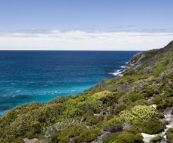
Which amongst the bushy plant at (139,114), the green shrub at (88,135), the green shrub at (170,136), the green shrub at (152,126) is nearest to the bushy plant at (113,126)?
the green shrub at (88,135)

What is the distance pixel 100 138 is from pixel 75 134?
217 cm

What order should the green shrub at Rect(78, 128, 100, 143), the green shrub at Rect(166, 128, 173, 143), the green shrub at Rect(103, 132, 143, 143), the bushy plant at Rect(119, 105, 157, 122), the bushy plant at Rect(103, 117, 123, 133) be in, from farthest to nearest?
the bushy plant at Rect(119, 105, 157, 122)
the bushy plant at Rect(103, 117, 123, 133)
the green shrub at Rect(78, 128, 100, 143)
the green shrub at Rect(103, 132, 143, 143)
the green shrub at Rect(166, 128, 173, 143)

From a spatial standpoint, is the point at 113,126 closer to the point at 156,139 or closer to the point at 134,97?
the point at 156,139

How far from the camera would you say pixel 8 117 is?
29422 millimetres

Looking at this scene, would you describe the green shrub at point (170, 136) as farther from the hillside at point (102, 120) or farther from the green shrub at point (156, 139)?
the green shrub at point (156, 139)

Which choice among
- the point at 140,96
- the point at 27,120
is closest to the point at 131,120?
the point at 140,96

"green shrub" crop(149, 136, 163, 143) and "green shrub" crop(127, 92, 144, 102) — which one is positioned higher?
"green shrub" crop(127, 92, 144, 102)

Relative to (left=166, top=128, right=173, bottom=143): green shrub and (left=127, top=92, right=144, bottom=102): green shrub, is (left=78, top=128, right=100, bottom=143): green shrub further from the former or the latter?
(left=127, top=92, right=144, bottom=102): green shrub

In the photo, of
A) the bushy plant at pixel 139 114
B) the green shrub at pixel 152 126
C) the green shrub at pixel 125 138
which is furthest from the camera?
the bushy plant at pixel 139 114

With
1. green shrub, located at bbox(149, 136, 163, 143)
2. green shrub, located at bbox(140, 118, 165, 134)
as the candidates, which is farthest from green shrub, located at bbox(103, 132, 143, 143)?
green shrub, located at bbox(140, 118, 165, 134)

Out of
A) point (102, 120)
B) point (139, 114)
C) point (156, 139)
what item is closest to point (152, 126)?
point (156, 139)

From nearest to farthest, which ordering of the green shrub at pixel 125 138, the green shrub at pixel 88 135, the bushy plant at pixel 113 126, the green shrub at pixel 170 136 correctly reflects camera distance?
the green shrub at pixel 170 136 → the green shrub at pixel 125 138 → the green shrub at pixel 88 135 → the bushy plant at pixel 113 126

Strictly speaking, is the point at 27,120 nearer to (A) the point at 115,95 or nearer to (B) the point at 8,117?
(B) the point at 8,117

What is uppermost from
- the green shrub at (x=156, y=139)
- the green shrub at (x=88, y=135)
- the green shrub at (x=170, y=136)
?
the green shrub at (x=170, y=136)
